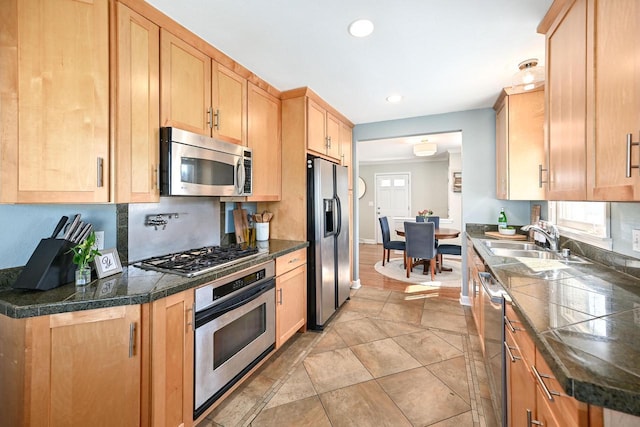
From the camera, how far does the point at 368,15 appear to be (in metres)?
1.64

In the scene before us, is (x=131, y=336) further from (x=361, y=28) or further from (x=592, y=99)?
(x=592, y=99)

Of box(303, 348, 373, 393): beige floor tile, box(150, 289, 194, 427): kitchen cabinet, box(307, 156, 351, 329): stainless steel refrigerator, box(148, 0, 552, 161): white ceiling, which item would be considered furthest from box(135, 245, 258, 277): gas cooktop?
box(148, 0, 552, 161): white ceiling

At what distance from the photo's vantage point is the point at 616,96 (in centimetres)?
102

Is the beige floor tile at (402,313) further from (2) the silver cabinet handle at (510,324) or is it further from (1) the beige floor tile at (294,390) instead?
(2) the silver cabinet handle at (510,324)

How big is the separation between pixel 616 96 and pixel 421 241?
3.43 m

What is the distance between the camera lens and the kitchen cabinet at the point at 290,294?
226cm

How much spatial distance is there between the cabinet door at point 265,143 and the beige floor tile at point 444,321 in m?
2.06

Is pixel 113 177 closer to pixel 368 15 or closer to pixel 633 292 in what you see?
pixel 368 15

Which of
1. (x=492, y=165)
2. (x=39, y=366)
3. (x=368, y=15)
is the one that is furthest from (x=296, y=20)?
(x=492, y=165)

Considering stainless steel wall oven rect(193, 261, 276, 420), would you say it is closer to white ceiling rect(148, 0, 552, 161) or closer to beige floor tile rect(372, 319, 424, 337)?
beige floor tile rect(372, 319, 424, 337)

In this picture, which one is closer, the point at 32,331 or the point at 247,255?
the point at 32,331

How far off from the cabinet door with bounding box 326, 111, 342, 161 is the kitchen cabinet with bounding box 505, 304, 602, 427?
242 centimetres

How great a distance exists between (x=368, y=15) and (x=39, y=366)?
7.70 ft

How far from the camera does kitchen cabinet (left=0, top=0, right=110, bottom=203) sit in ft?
3.95
